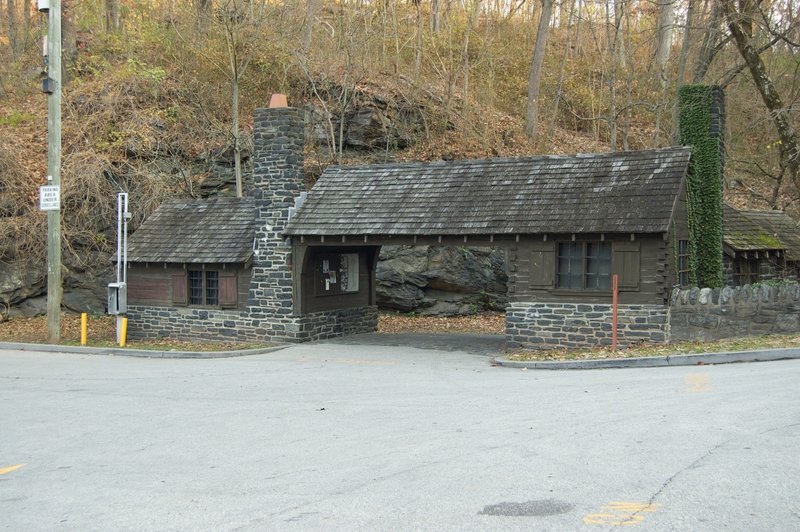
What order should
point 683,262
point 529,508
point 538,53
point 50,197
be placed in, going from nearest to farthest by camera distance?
point 529,508 < point 683,262 < point 50,197 < point 538,53

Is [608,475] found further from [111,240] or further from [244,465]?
[111,240]

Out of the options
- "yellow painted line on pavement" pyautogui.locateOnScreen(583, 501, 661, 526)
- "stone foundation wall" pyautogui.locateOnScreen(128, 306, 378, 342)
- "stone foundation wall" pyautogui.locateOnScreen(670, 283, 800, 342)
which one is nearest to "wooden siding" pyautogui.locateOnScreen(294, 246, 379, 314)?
"stone foundation wall" pyautogui.locateOnScreen(128, 306, 378, 342)

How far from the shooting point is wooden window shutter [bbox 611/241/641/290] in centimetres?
1711

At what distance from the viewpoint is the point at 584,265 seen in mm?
17734

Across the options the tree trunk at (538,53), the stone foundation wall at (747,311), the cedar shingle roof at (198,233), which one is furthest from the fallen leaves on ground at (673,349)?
the tree trunk at (538,53)

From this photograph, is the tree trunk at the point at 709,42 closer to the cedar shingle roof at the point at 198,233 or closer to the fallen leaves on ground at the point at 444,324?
the fallen leaves on ground at the point at 444,324

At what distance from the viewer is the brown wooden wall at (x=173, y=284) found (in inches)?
832

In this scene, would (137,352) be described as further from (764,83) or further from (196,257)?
(764,83)

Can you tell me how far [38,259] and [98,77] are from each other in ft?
35.3

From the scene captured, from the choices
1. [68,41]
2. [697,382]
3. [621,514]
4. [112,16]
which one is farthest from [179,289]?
[112,16]

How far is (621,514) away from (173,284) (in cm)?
1777

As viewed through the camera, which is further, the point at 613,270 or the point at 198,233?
the point at 198,233

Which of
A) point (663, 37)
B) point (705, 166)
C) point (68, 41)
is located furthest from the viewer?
point (68, 41)

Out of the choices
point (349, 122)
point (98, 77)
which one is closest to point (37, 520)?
point (349, 122)
